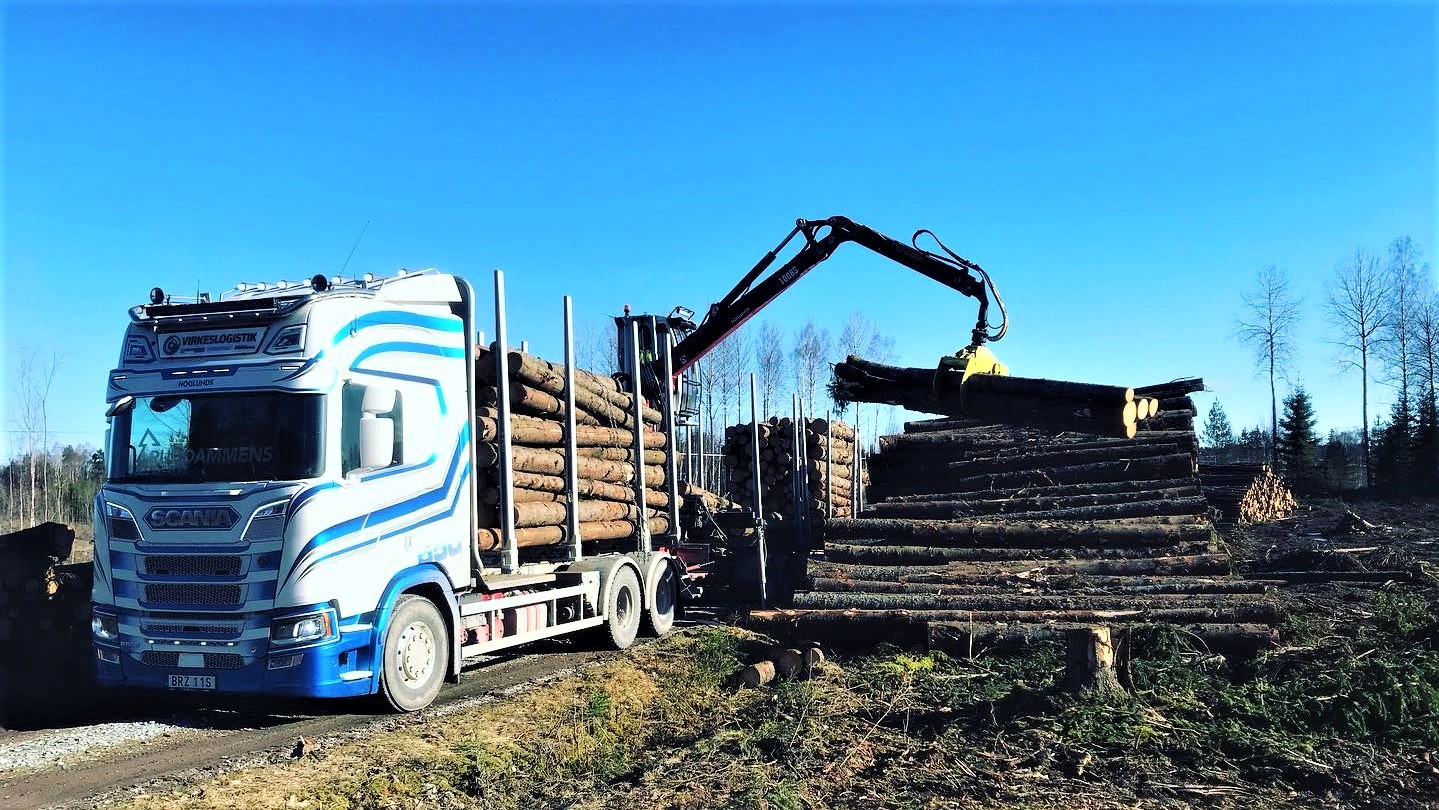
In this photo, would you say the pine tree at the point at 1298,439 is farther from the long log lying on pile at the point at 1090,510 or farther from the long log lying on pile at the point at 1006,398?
the long log lying on pile at the point at 1006,398

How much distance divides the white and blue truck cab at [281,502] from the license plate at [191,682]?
13mm

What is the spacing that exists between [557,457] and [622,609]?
2.25 metres

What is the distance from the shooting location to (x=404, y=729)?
287 inches

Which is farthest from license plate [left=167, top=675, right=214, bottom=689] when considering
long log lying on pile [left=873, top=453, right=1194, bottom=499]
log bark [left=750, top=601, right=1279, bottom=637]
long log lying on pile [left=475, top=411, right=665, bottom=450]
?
long log lying on pile [left=873, top=453, right=1194, bottom=499]

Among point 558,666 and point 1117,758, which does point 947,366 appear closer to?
point 1117,758

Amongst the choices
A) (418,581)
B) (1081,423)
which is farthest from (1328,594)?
(418,581)

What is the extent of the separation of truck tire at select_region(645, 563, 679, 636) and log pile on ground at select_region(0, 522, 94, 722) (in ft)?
20.4

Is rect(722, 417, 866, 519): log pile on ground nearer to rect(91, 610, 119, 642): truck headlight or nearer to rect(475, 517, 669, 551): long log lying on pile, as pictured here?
rect(475, 517, 669, 551): long log lying on pile

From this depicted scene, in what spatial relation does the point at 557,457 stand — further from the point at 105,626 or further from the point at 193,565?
the point at 105,626

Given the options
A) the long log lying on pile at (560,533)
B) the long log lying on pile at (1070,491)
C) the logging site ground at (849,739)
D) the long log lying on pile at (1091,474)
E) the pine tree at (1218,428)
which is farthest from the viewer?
the pine tree at (1218,428)

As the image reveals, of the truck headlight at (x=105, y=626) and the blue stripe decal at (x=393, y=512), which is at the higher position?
the blue stripe decal at (x=393, y=512)

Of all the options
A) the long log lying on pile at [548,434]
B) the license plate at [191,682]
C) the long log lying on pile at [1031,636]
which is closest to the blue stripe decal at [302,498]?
the license plate at [191,682]

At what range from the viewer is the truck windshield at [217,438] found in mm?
7348

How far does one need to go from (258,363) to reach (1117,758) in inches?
275
